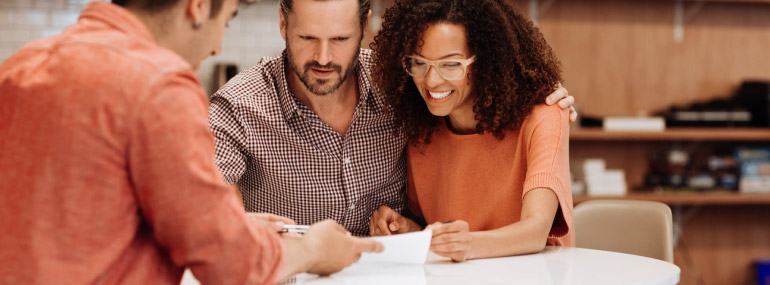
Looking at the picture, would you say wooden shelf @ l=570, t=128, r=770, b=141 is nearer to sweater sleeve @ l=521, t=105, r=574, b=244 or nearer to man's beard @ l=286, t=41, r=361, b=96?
sweater sleeve @ l=521, t=105, r=574, b=244

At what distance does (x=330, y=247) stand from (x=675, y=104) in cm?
369

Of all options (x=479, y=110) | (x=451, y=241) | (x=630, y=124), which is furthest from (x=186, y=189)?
(x=630, y=124)

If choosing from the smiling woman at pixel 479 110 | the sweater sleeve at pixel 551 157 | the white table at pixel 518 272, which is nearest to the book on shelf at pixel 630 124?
the smiling woman at pixel 479 110

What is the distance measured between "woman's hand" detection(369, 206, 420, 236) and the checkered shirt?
137 millimetres

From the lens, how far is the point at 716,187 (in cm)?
432

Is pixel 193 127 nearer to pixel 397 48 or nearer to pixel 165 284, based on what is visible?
pixel 165 284

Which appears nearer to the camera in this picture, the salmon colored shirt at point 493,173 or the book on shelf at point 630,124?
the salmon colored shirt at point 493,173

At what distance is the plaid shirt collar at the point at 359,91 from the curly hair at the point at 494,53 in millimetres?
124

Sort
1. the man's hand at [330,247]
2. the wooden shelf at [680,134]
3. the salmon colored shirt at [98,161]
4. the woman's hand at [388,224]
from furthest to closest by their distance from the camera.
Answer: the wooden shelf at [680,134] → the woman's hand at [388,224] → the man's hand at [330,247] → the salmon colored shirt at [98,161]

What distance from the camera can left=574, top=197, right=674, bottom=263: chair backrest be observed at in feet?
8.00

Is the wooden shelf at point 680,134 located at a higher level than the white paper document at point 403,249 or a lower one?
lower

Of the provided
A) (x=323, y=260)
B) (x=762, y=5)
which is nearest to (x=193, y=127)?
(x=323, y=260)

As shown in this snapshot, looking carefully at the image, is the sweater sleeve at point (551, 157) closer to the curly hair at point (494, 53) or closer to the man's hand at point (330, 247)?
the curly hair at point (494, 53)

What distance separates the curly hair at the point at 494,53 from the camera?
1998mm
